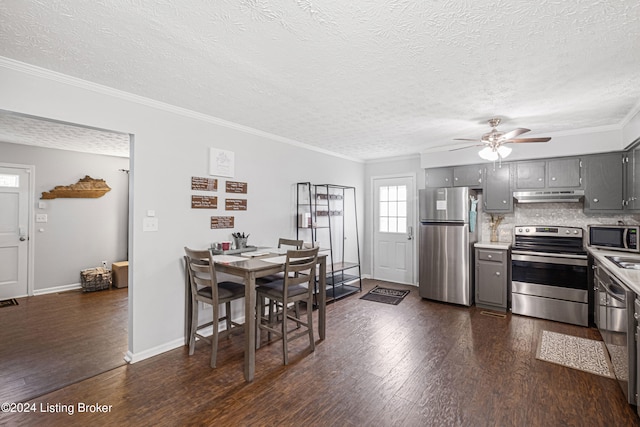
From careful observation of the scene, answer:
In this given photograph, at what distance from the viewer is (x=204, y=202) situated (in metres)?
3.36

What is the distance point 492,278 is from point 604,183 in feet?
5.83

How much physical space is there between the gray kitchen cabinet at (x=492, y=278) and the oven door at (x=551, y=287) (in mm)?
112

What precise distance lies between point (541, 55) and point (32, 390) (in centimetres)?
446

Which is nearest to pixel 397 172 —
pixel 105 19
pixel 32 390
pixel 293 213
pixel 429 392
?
pixel 293 213

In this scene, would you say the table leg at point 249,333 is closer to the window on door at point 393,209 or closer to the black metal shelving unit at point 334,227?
the black metal shelving unit at point 334,227

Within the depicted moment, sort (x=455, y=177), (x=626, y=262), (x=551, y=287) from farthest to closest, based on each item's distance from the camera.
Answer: (x=455, y=177) < (x=551, y=287) < (x=626, y=262)

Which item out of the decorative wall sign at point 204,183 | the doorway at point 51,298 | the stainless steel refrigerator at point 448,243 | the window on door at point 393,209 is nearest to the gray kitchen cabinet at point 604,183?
the stainless steel refrigerator at point 448,243

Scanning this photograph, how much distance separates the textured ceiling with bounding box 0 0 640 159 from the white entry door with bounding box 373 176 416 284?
2.53m

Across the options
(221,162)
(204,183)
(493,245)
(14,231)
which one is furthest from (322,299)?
(14,231)

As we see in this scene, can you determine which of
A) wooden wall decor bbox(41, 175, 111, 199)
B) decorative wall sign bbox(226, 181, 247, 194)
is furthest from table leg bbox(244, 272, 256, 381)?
wooden wall decor bbox(41, 175, 111, 199)

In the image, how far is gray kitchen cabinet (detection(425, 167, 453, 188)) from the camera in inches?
193

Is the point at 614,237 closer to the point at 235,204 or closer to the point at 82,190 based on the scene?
the point at 235,204

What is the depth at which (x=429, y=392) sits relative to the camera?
7.64 feet

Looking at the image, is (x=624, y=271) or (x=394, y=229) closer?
(x=624, y=271)
